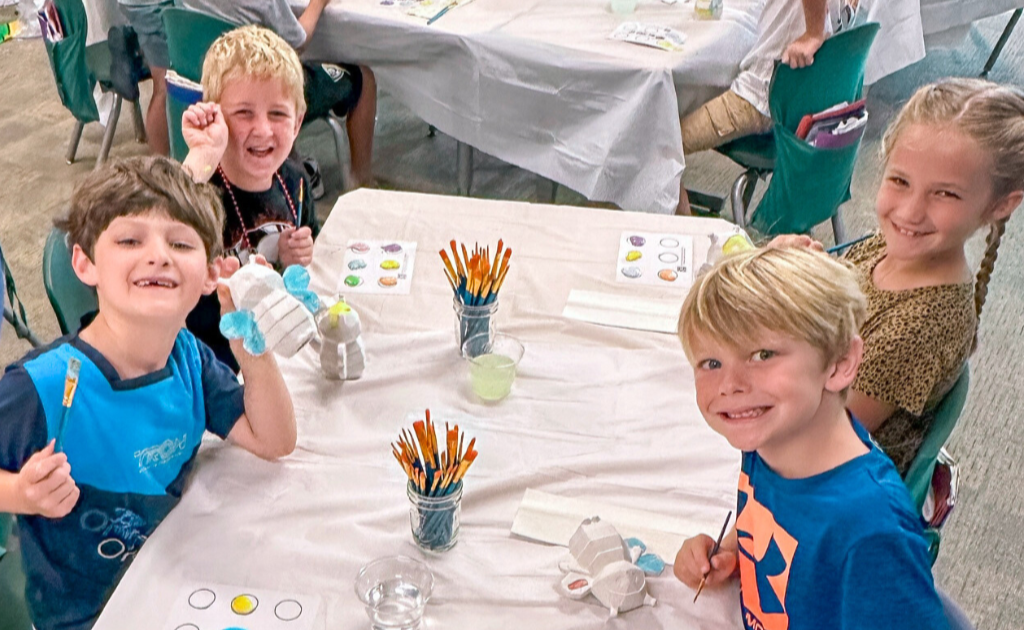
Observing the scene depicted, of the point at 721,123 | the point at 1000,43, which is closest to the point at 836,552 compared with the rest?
the point at 721,123

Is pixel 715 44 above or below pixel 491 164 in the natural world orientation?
above

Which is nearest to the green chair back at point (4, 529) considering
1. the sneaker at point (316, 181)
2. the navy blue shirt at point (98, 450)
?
the navy blue shirt at point (98, 450)

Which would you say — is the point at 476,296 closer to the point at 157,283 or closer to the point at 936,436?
the point at 157,283

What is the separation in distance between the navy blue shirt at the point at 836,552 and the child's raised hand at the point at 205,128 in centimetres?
114

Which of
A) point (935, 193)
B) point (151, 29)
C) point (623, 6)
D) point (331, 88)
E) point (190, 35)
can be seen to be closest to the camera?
point (935, 193)

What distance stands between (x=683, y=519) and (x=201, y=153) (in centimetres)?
108

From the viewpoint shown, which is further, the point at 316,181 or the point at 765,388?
the point at 316,181

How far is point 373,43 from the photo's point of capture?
306 centimetres

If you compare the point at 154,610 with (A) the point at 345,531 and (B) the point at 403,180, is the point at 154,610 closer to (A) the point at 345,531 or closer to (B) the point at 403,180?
(A) the point at 345,531

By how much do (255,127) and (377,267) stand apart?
37cm

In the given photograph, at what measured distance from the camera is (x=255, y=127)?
184cm

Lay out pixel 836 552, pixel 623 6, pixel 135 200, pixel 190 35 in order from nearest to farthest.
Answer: pixel 836 552 → pixel 135 200 → pixel 190 35 → pixel 623 6

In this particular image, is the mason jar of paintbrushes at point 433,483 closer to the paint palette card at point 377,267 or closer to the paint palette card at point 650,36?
the paint palette card at point 377,267

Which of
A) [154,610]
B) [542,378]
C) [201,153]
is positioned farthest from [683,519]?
[201,153]
